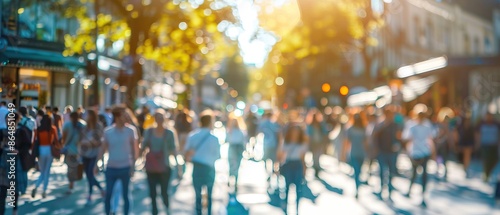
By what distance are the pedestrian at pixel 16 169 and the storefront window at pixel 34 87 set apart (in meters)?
0.10

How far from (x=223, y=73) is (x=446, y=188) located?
350ft

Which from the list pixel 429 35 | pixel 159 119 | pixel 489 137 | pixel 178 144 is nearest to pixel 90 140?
pixel 159 119

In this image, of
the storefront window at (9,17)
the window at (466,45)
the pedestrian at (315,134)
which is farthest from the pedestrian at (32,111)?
the window at (466,45)

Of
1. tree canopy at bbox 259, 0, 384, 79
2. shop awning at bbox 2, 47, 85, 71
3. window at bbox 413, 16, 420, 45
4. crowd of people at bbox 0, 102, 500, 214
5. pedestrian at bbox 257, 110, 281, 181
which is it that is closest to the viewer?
shop awning at bbox 2, 47, 85, 71

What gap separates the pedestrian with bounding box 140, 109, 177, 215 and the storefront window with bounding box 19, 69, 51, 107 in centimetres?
623

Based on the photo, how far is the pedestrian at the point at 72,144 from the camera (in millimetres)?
3039

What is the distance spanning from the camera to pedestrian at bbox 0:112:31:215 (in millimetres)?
2344

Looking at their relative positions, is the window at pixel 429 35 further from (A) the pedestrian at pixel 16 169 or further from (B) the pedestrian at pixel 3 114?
(B) the pedestrian at pixel 3 114

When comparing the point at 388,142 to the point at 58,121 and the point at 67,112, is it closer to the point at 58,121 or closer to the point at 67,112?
the point at 67,112

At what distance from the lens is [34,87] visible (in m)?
2.57

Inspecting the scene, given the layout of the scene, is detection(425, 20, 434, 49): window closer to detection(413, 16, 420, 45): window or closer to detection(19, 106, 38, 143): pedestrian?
detection(413, 16, 420, 45): window

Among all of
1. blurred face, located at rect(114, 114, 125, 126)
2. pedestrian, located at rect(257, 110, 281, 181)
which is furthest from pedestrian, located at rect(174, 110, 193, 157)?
blurred face, located at rect(114, 114, 125, 126)

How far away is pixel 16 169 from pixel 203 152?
21.9 feet

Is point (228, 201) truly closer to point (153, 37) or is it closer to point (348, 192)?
point (348, 192)
